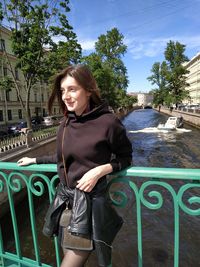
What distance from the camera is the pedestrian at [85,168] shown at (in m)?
1.64

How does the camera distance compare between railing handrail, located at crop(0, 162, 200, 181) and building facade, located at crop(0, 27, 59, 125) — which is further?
building facade, located at crop(0, 27, 59, 125)

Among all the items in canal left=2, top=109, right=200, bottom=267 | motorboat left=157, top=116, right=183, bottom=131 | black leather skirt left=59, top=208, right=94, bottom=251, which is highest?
black leather skirt left=59, top=208, right=94, bottom=251

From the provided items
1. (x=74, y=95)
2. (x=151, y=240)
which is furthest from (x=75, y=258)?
(x=151, y=240)

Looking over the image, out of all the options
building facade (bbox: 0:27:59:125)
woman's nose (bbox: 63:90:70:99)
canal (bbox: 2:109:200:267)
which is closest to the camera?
woman's nose (bbox: 63:90:70:99)

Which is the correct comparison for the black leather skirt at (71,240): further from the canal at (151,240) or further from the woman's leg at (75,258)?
the canal at (151,240)

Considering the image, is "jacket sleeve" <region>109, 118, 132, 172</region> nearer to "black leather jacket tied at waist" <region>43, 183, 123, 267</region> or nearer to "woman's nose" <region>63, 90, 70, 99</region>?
"black leather jacket tied at waist" <region>43, 183, 123, 267</region>

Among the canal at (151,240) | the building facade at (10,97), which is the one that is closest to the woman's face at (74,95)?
the canal at (151,240)

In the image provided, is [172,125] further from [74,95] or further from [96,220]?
[96,220]

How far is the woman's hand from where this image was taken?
64.0 inches

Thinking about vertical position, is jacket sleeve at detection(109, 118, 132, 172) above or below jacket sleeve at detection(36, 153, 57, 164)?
above

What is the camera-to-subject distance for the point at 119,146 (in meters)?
1.73

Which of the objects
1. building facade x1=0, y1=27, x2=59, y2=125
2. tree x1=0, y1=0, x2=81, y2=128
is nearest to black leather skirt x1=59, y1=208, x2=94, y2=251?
tree x1=0, y1=0, x2=81, y2=128

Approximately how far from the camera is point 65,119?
193 centimetres

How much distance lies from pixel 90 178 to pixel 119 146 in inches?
12.1
